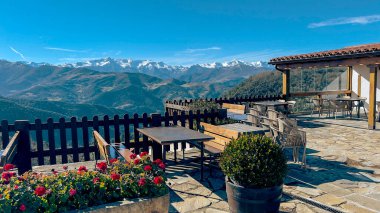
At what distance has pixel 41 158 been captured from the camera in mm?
5969

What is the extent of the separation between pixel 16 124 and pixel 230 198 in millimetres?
4079

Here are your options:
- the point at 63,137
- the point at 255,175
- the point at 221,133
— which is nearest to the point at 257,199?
the point at 255,175

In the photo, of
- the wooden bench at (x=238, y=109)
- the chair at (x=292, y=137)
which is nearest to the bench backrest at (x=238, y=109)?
the wooden bench at (x=238, y=109)

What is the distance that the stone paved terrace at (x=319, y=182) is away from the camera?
13.5 feet

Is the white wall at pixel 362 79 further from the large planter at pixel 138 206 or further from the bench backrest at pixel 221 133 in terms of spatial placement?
the large planter at pixel 138 206

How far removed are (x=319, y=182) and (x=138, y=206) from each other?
333cm

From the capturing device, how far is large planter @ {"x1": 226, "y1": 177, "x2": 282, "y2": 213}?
11.4 ft

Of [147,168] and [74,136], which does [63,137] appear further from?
[147,168]

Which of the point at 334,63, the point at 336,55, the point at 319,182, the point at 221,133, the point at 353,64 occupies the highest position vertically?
the point at 336,55

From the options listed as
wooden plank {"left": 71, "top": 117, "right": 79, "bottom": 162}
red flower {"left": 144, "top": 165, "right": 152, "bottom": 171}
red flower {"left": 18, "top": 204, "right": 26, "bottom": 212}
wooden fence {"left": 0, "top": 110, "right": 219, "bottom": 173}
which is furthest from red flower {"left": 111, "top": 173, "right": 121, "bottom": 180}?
wooden plank {"left": 71, "top": 117, "right": 79, "bottom": 162}

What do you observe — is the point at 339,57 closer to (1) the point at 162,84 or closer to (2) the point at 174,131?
(2) the point at 174,131

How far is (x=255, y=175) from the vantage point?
11.4 feet

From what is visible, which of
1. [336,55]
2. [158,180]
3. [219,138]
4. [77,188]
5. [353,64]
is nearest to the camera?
[77,188]

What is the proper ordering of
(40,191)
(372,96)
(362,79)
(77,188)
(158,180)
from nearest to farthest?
(40,191) → (77,188) → (158,180) → (372,96) → (362,79)
